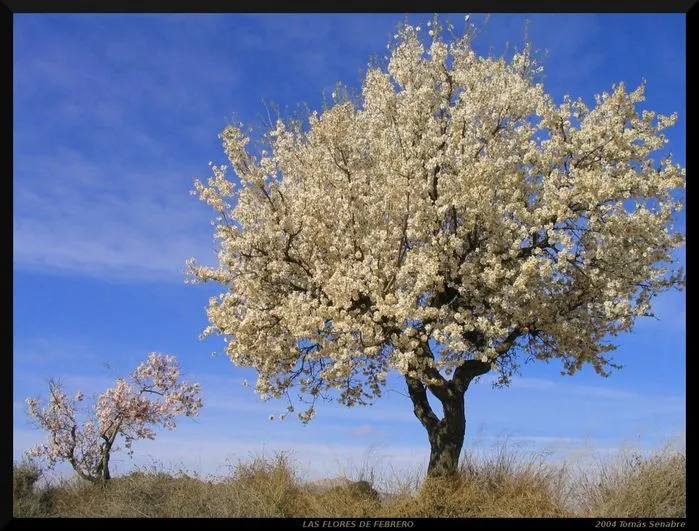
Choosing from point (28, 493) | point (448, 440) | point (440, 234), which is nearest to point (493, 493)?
point (448, 440)

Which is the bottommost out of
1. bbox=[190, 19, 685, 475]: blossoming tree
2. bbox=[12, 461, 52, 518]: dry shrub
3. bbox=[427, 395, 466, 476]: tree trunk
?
bbox=[12, 461, 52, 518]: dry shrub

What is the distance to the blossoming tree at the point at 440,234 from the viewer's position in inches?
550

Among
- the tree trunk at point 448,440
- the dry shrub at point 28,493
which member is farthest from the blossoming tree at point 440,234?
the dry shrub at point 28,493

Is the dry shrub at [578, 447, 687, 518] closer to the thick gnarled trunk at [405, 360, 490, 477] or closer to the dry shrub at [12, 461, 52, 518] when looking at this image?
the thick gnarled trunk at [405, 360, 490, 477]

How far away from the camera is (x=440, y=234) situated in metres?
14.1

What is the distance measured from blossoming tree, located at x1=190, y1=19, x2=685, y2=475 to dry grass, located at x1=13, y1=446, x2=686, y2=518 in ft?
3.43

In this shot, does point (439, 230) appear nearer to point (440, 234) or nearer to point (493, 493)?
point (440, 234)

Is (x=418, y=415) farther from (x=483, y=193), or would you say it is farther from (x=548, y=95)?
(x=548, y=95)

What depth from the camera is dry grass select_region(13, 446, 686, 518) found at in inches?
553

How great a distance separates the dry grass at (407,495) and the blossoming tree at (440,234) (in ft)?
3.43

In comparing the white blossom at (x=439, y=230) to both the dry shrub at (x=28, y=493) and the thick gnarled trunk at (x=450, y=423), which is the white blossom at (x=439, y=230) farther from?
the dry shrub at (x=28, y=493)

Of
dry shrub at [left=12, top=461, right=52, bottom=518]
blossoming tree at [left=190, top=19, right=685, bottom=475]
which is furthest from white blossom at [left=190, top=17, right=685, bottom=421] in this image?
dry shrub at [left=12, top=461, right=52, bottom=518]

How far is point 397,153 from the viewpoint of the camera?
14.5 m
